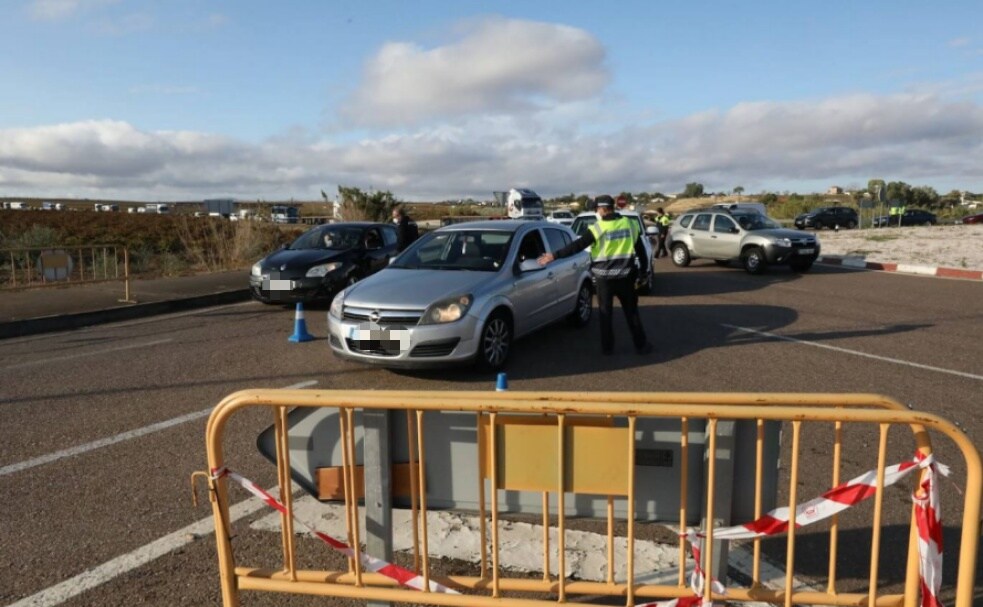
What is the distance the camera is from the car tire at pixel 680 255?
19359mm

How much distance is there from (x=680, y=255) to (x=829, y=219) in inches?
1137

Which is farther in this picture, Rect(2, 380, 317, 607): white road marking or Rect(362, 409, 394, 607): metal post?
Rect(2, 380, 317, 607): white road marking

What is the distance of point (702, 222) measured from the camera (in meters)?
19.0

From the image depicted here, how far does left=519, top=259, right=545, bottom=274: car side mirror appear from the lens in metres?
8.02

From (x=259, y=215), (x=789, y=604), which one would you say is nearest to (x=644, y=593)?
(x=789, y=604)

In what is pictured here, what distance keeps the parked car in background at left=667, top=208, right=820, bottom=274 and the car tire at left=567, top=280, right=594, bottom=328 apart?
339 inches

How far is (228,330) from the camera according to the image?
33.9 ft

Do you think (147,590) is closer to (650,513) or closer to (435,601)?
(435,601)

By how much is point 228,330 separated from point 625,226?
5.92 m

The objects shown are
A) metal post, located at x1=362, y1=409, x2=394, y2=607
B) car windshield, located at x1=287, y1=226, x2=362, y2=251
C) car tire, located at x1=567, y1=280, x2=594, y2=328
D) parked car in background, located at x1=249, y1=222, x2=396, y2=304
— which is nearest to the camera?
metal post, located at x1=362, y1=409, x2=394, y2=607

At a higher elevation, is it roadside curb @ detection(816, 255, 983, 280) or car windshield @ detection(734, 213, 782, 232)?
car windshield @ detection(734, 213, 782, 232)

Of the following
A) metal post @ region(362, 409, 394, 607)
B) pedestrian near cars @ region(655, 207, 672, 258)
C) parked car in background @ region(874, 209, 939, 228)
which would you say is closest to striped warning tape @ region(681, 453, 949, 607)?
metal post @ region(362, 409, 394, 607)

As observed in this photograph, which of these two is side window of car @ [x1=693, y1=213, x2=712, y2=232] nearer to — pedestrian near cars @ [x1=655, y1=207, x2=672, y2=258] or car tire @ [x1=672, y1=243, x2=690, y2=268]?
car tire @ [x1=672, y1=243, x2=690, y2=268]

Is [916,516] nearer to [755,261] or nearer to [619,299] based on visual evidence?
[619,299]
